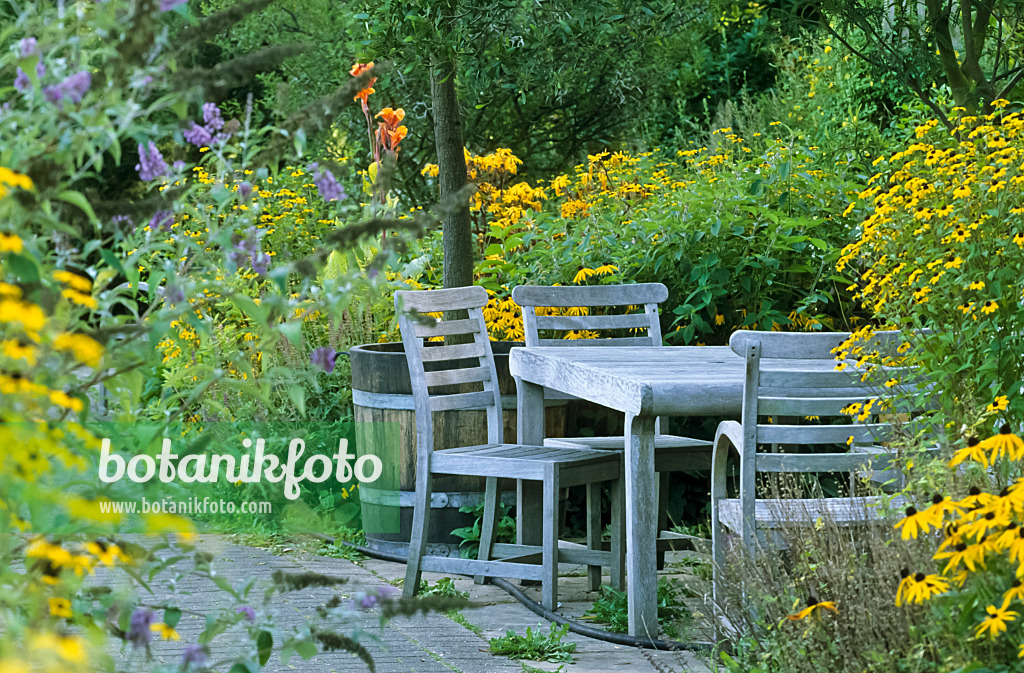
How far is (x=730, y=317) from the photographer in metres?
4.91

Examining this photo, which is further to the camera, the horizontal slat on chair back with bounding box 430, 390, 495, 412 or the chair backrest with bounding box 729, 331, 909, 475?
the horizontal slat on chair back with bounding box 430, 390, 495, 412

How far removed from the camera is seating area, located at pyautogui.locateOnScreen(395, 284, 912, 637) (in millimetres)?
2820

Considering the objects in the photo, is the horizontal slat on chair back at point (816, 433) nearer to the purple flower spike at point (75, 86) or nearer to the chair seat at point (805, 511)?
the chair seat at point (805, 511)

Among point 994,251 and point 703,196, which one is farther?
point 703,196

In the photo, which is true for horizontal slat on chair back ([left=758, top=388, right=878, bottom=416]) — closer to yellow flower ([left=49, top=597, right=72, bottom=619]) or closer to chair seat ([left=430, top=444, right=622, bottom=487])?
chair seat ([left=430, top=444, right=622, bottom=487])

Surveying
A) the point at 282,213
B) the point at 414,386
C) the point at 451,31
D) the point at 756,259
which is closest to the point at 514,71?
the point at 451,31

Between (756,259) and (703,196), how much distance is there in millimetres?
448

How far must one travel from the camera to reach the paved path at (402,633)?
314 cm

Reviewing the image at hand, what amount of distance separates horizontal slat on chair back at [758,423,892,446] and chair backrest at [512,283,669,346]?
160 cm

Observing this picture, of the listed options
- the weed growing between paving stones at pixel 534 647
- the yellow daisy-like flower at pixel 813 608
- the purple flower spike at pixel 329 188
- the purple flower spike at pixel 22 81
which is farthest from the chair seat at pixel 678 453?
the purple flower spike at pixel 22 81

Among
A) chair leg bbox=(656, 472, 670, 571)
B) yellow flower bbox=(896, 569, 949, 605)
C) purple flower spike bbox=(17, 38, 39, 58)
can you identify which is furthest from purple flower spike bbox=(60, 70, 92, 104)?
chair leg bbox=(656, 472, 670, 571)

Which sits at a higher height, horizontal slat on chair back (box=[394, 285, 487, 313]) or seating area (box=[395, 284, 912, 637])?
horizontal slat on chair back (box=[394, 285, 487, 313])

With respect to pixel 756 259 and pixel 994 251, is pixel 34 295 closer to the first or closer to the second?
pixel 994 251

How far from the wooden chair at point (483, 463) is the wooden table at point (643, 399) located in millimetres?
294
